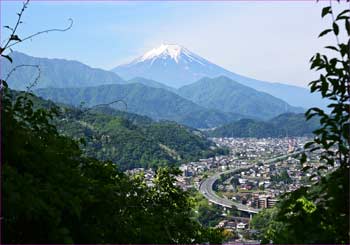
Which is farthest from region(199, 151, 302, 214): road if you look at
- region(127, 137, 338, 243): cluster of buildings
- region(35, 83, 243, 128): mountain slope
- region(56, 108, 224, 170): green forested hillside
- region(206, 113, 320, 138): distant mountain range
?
region(35, 83, 243, 128): mountain slope

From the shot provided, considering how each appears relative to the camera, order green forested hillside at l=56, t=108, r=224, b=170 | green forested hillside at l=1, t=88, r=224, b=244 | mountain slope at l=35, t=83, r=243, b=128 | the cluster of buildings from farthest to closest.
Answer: mountain slope at l=35, t=83, r=243, b=128
green forested hillside at l=56, t=108, r=224, b=170
the cluster of buildings
green forested hillside at l=1, t=88, r=224, b=244

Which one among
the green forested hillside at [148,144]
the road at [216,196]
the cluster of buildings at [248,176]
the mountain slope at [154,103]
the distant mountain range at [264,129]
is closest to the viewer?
the road at [216,196]

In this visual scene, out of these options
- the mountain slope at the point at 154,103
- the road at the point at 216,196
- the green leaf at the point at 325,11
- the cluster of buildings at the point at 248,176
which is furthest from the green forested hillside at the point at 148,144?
the mountain slope at the point at 154,103

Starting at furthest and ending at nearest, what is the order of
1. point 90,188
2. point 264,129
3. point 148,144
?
1. point 264,129
2. point 148,144
3. point 90,188

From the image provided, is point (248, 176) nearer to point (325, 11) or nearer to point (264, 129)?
point (325, 11)

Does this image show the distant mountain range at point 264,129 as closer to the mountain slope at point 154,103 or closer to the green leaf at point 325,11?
the mountain slope at point 154,103

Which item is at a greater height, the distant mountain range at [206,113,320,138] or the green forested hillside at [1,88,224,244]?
the distant mountain range at [206,113,320,138]

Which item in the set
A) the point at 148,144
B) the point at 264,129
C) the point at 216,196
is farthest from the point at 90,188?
the point at 264,129

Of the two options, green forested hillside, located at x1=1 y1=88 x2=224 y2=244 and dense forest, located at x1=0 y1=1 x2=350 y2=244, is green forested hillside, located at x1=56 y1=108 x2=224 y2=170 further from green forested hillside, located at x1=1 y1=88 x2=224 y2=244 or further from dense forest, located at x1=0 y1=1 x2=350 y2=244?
dense forest, located at x1=0 y1=1 x2=350 y2=244

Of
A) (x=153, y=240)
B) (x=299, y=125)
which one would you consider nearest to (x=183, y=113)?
(x=299, y=125)
